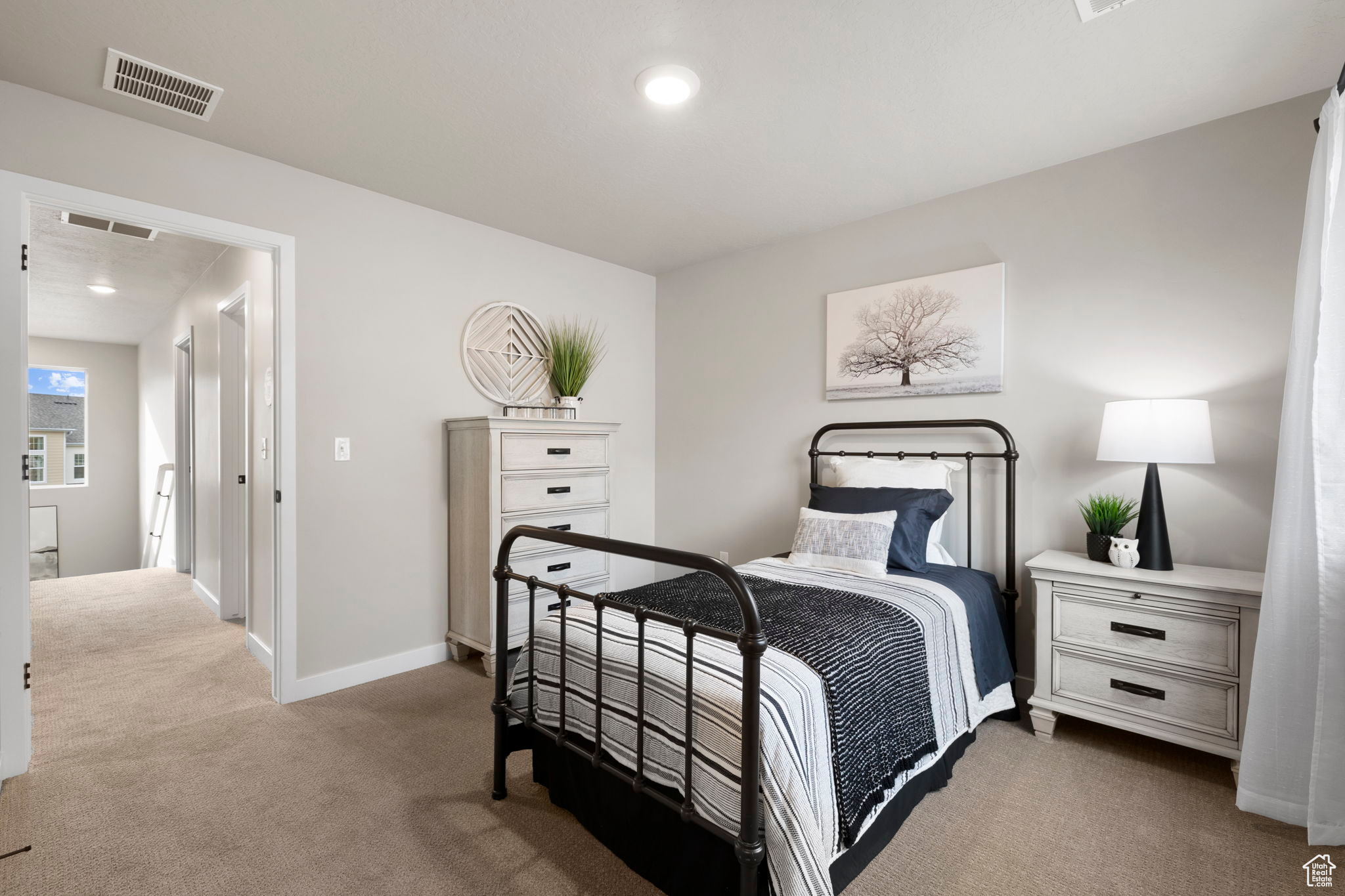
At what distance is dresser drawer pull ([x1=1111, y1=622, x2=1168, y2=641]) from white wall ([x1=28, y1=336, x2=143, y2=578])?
918 cm

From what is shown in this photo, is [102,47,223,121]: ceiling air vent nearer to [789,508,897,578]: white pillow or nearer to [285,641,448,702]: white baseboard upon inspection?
[285,641,448,702]: white baseboard

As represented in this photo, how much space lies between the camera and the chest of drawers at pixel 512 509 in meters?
3.15

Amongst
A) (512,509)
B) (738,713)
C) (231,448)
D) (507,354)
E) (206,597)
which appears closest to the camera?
(738,713)

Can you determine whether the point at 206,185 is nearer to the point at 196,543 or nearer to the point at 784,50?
the point at 784,50

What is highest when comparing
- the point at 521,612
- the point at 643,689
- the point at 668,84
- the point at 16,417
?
the point at 668,84

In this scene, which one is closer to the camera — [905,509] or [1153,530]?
[1153,530]

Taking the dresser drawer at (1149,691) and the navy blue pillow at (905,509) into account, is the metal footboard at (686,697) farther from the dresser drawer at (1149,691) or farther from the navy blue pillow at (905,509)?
the dresser drawer at (1149,691)

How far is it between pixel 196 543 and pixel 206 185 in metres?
3.39

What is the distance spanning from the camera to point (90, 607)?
14.4ft

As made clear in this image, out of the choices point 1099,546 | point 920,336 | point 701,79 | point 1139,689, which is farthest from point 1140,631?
point 701,79

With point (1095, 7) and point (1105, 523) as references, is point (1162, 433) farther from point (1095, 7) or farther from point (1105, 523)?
point (1095, 7)

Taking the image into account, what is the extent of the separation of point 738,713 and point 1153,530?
76.6 inches

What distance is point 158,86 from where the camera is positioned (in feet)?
7.25

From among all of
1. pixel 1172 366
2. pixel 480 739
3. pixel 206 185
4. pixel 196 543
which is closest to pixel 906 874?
pixel 480 739
